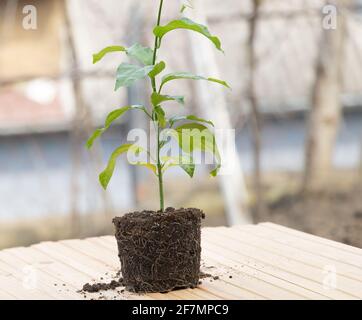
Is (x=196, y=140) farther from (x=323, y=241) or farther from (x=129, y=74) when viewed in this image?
(x=323, y=241)

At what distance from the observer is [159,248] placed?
2.10 meters

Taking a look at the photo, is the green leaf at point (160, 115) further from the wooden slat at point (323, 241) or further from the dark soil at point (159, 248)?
the wooden slat at point (323, 241)

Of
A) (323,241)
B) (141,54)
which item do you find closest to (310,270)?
(323,241)

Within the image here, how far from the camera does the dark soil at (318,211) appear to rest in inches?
161

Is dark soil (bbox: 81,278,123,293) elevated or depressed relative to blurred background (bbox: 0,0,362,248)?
depressed

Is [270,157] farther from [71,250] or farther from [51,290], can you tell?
[51,290]

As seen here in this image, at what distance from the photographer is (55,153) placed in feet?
14.8

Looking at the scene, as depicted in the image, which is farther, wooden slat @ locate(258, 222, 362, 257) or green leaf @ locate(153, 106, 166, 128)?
wooden slat @ locate(258, 222, 362, 257)

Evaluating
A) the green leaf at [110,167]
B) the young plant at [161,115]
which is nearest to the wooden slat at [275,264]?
the young plant at [161,115]

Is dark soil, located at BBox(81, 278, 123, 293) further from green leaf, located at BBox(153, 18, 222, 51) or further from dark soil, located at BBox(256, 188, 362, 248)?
dark soil, located at BBox(256, 188, 362, 248)

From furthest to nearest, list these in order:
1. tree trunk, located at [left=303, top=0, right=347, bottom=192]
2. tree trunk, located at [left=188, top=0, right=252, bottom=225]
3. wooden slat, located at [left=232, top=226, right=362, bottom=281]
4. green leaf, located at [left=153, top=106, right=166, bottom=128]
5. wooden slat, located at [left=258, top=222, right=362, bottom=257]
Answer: tree trunk, located at [left=303, top=0, right=347, bottom=192] → tree trunk, located at [left=188, top=0, right=252, bottom=225] → wooden slat, located at [left=258, top=222, right=362, bottom=257] → wooden slat, located at [left=232, top=226, right=362, bottom=281] → green leaf, located at [left=153, top=106, right=166, bottom=128]

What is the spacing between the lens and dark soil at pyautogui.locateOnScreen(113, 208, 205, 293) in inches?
82.5

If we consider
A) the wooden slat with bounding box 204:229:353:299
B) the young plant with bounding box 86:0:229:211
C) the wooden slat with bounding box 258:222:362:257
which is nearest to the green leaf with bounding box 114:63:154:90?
the young plant with bounding box 86:0:229:211
